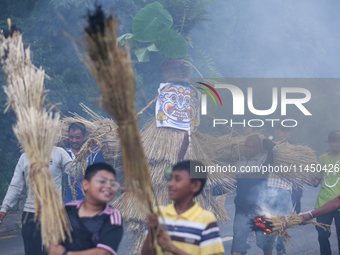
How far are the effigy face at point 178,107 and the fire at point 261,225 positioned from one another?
1398mm

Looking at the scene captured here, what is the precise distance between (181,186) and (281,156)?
251 cm

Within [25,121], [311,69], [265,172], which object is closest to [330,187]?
[265,172]

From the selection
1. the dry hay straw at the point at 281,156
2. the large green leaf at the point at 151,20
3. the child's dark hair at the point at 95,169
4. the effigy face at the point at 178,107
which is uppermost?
the large green leaf at the point at 151,20

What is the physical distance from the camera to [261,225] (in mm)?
3422

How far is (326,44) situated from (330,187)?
21.9ft

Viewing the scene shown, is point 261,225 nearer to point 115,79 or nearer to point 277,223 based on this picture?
point 277,223

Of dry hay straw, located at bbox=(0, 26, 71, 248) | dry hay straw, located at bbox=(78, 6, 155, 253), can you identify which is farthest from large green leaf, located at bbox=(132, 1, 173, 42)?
dry hay straw, located at bbox=(78, 6, 155, 253)

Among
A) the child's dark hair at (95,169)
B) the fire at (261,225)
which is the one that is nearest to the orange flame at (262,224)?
the fire at (261,225)

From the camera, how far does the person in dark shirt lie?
6.63 ft

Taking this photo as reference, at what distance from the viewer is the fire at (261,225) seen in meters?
3.37

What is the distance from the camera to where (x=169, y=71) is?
453cm

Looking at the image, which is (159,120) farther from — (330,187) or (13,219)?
(13,219)

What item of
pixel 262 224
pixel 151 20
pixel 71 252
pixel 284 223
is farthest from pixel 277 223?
pixel 151 20

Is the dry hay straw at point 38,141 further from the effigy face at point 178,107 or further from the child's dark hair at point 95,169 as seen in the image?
the effigy face at point 178,107
